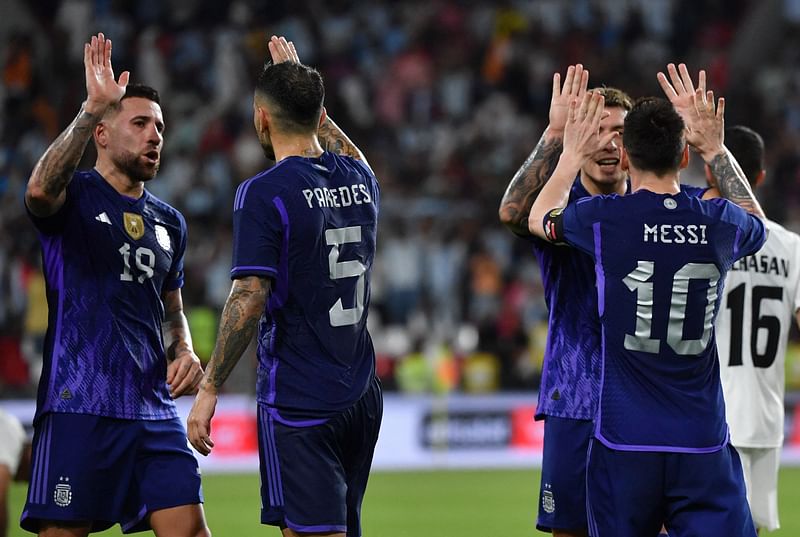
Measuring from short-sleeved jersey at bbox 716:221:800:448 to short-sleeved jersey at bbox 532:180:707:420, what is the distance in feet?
3.37

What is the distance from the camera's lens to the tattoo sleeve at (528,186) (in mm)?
5699

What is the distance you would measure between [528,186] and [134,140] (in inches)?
73.7

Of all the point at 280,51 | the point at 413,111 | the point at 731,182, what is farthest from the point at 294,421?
the point at 413,111

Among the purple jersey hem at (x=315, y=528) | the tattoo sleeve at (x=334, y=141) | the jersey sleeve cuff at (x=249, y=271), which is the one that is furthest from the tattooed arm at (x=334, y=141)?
the purple jersey hem at (x=315, y=528)

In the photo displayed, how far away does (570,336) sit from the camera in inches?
229

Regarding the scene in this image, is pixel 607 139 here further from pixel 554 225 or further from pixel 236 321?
pixel 236 321

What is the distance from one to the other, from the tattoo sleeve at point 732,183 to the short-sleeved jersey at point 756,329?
114 cm

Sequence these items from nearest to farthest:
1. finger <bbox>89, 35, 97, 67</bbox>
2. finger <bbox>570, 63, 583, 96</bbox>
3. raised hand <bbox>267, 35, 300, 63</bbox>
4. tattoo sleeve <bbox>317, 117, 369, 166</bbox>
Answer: finger <bbox>89, 35, 97, 67</bbox>
finger <bbox>570, 63, 583, 96</bbox>
tattoo sleeve <bbox>317, 117, 369, 166</bbox>
raised hand <bbox>267, 35, 300, 63</bbox>

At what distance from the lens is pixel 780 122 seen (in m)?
20.7

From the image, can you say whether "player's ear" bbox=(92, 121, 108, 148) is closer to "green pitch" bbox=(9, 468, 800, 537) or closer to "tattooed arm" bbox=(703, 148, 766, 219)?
"tattooed arm" bbox=(703, 148, 766, 219)

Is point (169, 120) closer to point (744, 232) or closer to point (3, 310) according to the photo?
point (3, 310)

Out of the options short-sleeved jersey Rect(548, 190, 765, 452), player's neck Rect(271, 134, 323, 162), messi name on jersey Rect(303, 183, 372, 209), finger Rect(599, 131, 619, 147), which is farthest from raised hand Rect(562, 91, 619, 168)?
player's neck Rect(271, 134, 323, 162)

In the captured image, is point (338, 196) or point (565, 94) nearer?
point (338, 196)

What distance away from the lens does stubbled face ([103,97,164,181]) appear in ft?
19.6
